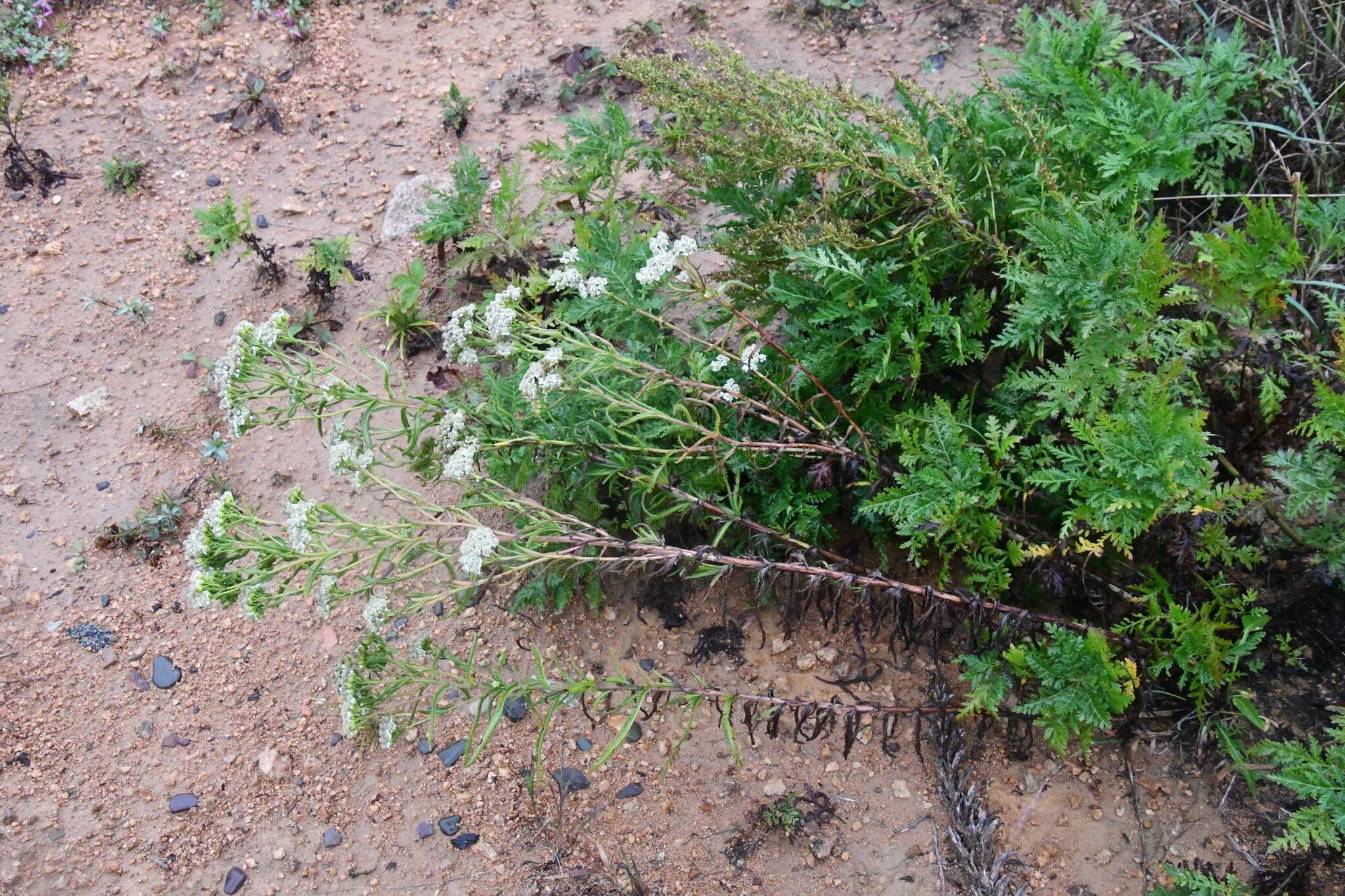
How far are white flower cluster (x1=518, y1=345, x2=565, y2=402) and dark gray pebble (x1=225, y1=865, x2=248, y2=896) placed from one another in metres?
1.73

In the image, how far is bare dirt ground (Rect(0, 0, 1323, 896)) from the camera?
2.74 meters

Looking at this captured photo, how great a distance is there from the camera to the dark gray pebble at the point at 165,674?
3.33m

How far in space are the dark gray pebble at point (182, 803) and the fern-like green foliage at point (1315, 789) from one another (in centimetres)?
307

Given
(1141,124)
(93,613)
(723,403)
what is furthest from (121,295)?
(1141,124)

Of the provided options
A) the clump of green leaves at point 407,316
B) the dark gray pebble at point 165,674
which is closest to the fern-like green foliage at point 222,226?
the clump of green leaves at point 407,316

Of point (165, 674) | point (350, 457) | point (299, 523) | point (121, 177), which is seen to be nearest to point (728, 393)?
point (350, 457)

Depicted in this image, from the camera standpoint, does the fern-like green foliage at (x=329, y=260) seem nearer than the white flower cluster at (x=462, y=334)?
No

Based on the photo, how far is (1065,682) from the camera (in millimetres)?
2572

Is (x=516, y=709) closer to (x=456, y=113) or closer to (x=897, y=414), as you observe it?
(x=897, y=414)

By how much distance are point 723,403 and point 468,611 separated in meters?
1.20

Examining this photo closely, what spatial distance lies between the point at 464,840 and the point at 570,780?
358 millimetres

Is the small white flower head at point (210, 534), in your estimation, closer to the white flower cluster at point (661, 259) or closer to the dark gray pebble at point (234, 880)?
the dark gray pebble at point (234, 880)

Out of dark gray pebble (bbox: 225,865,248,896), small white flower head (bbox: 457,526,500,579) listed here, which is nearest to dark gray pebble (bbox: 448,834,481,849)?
dark gray pebble (bbox: 225,865,248,896)

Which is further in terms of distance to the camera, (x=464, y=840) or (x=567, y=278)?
(x=464, y=840)
